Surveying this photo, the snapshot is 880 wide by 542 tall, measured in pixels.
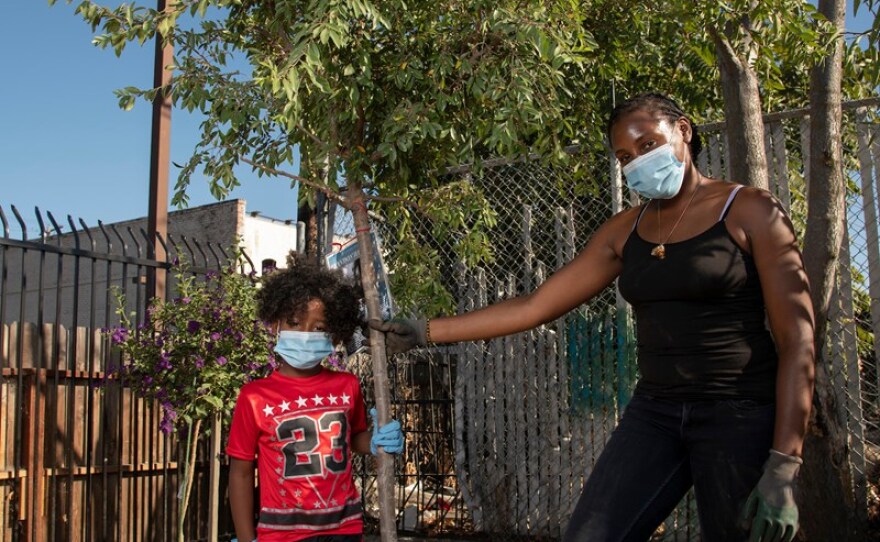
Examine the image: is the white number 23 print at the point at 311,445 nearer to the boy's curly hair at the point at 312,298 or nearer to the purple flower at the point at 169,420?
the boy's curly hair at the point at 312,298

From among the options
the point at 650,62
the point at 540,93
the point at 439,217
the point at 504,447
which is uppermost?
the point at 650,62

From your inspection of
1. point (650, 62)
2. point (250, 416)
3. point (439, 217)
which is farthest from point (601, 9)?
point (250, 416)

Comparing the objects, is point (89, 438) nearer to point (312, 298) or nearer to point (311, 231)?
point (311, 231)

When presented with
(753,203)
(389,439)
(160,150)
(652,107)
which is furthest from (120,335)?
(753,203)

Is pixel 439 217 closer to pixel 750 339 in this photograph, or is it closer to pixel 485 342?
pixel 750 339

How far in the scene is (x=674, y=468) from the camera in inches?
104

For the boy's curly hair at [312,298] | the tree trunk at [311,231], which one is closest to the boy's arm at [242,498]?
the boy's curly hair at [312,298]

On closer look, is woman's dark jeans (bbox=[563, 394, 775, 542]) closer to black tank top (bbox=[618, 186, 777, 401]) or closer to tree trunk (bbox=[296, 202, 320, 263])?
black tank top (bbox=[618, 186, 777, 401])

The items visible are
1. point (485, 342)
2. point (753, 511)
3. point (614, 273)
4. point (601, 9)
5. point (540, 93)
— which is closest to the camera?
point (753, 511)

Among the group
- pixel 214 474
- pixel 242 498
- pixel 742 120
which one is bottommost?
pixel 214 474

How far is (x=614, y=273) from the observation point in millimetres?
3070

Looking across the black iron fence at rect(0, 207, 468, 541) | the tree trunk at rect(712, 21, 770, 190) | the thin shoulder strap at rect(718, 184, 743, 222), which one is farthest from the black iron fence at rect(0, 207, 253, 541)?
the thin shoulder strap at rect(718, 184, 743, 222)

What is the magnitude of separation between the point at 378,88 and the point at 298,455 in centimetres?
155

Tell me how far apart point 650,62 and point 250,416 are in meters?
5.02
